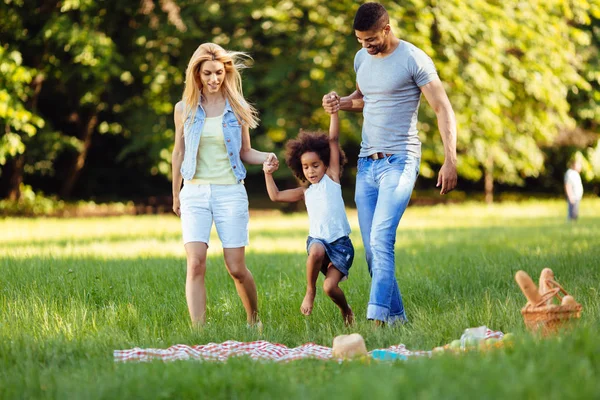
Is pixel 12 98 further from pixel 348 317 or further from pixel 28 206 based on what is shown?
pixel 348 317

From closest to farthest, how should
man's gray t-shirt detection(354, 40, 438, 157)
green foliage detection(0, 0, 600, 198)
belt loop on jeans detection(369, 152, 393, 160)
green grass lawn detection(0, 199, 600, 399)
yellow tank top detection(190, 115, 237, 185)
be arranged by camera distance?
green grass lawn detection(0, 199, 600, 399), man's gray t-shirt detection(354, 40, 438, 157), belt loop on jeans detection(369, 152, 393, 160), yellow tank top detection(190, 115, 237, 185), green foliage detection(0, 0, 600, 198)

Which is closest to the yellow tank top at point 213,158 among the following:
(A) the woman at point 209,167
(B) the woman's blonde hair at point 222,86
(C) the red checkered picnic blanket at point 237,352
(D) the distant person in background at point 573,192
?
(A) the woman at point 209,167

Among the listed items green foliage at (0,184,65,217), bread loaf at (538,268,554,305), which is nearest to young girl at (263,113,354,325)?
bread loaf at (538,268,554,305)

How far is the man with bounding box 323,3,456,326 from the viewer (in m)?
6.23

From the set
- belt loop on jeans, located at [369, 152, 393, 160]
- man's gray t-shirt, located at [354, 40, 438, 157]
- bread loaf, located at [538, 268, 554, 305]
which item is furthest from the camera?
belt loop on jeans, located at [369, 152, 393, 160]

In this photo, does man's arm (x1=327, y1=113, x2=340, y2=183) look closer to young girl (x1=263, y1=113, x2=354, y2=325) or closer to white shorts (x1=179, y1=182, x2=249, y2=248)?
young girl (x1=263, y1=113, x2=354, y2=325)

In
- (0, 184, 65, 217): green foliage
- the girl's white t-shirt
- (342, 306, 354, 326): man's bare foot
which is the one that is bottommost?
(0, 184, 65, 217): green foliage

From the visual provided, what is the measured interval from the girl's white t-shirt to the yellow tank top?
2.09 ft

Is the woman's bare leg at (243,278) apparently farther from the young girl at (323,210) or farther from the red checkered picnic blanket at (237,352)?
the red checkered picnic blanket at (237,352)

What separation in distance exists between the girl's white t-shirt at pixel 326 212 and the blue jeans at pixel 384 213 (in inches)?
7.3

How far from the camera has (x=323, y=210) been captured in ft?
21.6

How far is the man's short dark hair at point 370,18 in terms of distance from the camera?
615 centimetres

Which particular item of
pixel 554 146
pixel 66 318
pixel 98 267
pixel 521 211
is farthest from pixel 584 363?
pixel 554 146

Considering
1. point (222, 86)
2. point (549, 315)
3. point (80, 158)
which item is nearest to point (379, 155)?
point (222, 86)
